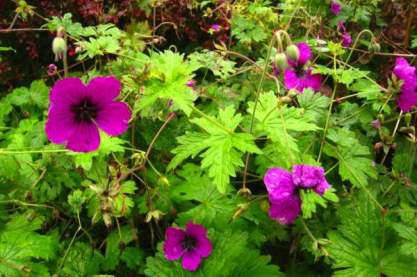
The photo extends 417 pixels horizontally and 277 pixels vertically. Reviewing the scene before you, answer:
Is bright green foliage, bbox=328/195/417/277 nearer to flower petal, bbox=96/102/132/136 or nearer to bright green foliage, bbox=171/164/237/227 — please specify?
bright green foliage, bbox=171/164/237/227

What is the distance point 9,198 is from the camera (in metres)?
1.66

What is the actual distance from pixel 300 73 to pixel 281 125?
1.52ft

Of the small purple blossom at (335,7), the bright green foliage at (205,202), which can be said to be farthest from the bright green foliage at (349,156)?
the small purple blossom at (335,7)

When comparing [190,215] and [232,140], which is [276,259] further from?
[232,140]

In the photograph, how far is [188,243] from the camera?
1450mm

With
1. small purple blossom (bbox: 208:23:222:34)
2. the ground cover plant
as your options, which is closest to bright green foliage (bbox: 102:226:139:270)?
the ground cover plant

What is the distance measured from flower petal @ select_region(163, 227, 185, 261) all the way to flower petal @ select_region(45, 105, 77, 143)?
17.9 inches

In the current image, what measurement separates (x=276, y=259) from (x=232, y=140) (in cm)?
67

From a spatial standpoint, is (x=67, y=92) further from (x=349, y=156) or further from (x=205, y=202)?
(x=349, y=156)

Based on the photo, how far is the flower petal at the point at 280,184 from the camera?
136 centimetres

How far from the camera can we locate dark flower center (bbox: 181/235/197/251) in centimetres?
145

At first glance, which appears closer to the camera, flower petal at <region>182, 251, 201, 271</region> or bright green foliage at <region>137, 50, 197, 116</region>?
bright green foliage at <region>137, 50, 197, 116</region>

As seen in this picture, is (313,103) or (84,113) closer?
(84,113)

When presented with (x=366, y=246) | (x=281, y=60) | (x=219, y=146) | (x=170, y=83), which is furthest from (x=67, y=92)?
(x=366, y=246)
